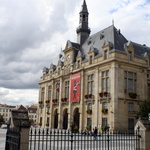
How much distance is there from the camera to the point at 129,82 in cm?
3928

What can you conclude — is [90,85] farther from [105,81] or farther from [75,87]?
[75,87]

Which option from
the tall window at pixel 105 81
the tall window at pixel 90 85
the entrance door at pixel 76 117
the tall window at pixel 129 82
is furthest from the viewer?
the entrance door at pixel 76 117

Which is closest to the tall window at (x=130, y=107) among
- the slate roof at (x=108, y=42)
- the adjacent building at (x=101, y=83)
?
the adjacent building at (x=101, y=83)

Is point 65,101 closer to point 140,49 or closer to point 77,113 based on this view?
point 77,113

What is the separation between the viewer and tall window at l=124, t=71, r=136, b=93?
1522 inches

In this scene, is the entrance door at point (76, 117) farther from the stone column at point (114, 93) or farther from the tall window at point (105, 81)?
the stone column at point (114, 93)

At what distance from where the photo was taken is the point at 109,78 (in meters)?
38.6

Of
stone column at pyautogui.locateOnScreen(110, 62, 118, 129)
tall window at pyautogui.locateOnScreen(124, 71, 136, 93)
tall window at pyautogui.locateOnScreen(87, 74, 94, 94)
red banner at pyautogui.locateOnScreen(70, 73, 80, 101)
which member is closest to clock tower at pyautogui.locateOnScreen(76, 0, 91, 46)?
red banner at pyautogui.locateOnScreen(70, 73, 80, 101)

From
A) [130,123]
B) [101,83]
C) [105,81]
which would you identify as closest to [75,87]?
[101,83]

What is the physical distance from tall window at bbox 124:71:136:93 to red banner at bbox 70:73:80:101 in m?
10.00

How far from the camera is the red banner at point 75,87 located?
44675 mm

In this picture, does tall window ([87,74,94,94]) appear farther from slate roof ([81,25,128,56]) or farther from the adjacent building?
slate roof ([81,25,128,56])

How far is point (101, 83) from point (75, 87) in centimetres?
733

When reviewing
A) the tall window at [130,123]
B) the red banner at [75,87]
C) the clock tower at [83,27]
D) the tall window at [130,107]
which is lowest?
the tall window at [130,123]
